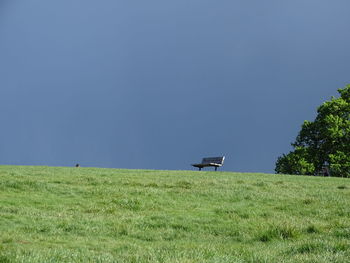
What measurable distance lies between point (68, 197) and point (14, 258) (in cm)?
1193

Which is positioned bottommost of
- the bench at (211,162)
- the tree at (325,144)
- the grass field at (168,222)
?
the grass field at (168,222)

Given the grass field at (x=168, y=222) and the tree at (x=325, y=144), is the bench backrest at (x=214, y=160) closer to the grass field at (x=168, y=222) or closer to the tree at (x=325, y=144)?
the tree at (x=325, y=144)

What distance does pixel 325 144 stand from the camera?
177 ft

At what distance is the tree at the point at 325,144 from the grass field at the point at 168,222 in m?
29.8

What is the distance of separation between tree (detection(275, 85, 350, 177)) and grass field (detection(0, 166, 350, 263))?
29764mm

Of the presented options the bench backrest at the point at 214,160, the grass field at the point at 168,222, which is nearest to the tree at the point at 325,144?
the bench backrest at the point at 214,160

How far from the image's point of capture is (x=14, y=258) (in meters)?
7.04

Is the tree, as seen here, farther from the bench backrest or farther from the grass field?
the grass field

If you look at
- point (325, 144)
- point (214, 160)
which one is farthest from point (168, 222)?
point (325, 144)

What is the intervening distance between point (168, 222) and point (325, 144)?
44604 millimetres

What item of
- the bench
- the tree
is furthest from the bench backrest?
the tree

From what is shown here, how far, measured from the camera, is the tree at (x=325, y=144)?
50.6 meters

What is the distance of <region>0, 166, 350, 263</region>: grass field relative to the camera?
8.61 meters

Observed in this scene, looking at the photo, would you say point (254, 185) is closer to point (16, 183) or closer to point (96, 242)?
point (16, 183)
